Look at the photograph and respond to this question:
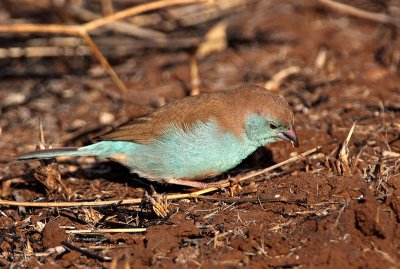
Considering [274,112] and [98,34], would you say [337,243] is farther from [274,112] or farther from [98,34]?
[98,34]

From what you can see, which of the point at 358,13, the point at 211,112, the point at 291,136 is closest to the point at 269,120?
the point at 291,136

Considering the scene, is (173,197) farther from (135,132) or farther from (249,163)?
(249,163)

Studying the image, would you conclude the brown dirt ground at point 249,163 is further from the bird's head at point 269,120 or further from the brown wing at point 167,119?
the brown wing at point 167,119

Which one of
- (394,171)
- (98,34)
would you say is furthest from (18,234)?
(98,34)

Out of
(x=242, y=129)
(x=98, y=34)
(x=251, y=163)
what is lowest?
(x=251, y=163)

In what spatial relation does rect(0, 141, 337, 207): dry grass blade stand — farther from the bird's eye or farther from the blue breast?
the bird's eye

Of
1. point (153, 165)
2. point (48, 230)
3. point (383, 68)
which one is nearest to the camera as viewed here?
point (48, 230)
